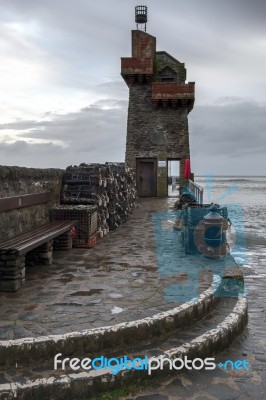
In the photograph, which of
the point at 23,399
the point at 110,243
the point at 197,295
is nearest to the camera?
the point at 23,399

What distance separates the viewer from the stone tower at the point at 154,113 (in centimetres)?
2441

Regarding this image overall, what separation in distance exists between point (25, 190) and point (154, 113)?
18.4 metres

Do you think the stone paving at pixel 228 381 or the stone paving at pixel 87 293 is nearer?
the stone paving at pixel 228 381

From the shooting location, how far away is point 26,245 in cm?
593

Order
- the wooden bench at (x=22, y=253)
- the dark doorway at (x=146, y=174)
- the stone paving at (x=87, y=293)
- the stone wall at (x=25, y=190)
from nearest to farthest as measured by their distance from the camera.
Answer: the stone paving at (x=87, y=293), the wooden bench at (x=22, y=253), the stone wall at (x=25, y=190), the dark doorway at (x=146, y=174)

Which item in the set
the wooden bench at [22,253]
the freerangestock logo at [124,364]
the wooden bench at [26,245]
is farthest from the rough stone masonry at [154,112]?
the freerangestock logo at [124,364]

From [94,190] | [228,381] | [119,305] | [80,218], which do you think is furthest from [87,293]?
[94,190]

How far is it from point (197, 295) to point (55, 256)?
3.54 metres

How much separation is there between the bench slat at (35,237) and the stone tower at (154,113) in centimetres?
1672

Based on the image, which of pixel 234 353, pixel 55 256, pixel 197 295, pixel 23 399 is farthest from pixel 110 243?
pixel 23 399

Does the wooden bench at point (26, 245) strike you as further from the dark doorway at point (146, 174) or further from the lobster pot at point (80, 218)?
the dark doorway at point (146, 174)

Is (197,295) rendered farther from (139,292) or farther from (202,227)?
(202,227)

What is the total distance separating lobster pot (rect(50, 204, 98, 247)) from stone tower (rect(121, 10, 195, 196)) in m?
16.1

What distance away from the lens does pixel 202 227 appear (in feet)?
27.5
